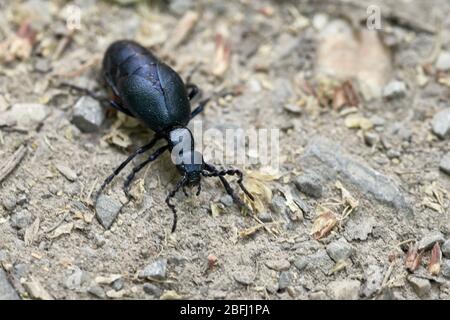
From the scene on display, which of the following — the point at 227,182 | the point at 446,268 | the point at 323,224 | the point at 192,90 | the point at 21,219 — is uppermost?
the point at 192,90

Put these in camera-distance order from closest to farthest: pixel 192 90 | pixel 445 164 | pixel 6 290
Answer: pixel 6 290
pixel 445 164
pixel 192 90

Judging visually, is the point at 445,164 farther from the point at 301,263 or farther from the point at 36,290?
the point at 36,290

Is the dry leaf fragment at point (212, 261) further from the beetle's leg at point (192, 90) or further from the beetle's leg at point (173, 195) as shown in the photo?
the beetle's leg at point (192, 90)

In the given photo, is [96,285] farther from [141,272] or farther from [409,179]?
[409,179]

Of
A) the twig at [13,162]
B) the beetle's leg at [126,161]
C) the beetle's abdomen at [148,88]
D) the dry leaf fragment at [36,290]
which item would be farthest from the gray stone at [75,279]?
the beetle's abdomen at [148,88]

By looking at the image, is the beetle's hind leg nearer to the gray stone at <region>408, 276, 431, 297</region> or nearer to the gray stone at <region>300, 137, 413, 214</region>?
the gray stone at <region>300, 137, 413, 214</region>

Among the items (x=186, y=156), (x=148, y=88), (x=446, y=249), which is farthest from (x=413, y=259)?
(x=148, y=88)
